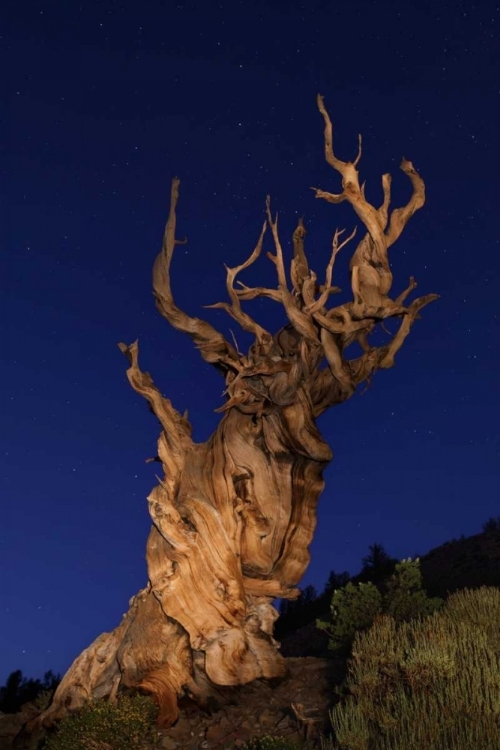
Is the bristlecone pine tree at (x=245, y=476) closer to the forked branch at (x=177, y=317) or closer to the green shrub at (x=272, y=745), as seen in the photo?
the forked branch at (x=177, y=317)

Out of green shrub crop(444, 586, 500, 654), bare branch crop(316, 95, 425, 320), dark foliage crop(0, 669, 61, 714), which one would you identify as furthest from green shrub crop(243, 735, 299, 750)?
dark foliage crop(0, 669, 61, 714)

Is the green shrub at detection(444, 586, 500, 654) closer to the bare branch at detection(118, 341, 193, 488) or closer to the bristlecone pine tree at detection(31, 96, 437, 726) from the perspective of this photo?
the bristlecone pine tree at detection(31, 96, 437, 726)

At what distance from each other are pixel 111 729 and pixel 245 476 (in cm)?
397

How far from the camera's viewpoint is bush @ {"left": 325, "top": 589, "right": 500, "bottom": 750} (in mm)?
6273

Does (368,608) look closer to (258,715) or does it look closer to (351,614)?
(351,614)

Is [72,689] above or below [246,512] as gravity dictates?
below

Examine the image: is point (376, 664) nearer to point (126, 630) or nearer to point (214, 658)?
point (214, 658)

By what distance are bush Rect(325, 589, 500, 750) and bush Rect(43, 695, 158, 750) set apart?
255cm

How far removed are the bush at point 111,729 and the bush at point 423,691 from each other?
255cm

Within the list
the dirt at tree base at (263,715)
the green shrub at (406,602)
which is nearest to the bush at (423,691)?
the dirt at tree base at (263,715)

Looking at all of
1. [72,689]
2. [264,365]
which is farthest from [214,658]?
[264,365]

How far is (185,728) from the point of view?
9.43 m

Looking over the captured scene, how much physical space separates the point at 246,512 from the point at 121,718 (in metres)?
3.40

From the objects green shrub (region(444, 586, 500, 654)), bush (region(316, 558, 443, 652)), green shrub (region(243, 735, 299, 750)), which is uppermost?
bush (region(316, 558, 443, 652))
